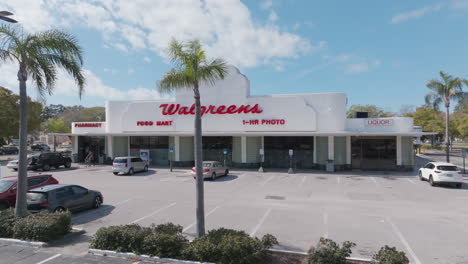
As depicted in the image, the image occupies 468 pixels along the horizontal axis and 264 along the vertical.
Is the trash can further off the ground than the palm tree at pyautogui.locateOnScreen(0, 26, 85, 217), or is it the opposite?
the palm tree at pyautogui.locateOnScreen(0, 26, 85, 217)


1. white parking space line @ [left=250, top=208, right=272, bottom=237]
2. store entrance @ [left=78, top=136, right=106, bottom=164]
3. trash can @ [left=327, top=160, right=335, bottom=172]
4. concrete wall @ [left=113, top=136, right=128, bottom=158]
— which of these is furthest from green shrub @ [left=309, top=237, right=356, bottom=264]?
store entrance @ [left=78, top=136, right=106, bottom=164]

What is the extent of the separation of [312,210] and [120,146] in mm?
25399

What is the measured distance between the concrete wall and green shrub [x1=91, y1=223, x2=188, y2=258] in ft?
83.6

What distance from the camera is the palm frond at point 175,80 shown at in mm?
8719

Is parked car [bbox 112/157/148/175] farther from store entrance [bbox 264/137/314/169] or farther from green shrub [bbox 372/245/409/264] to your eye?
green shrub [bbox 372/245/409/264]

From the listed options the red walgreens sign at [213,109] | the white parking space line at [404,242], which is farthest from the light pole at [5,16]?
the red walgreens sign at [213,109]

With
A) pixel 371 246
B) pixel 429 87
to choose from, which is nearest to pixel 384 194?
pixel 371 246

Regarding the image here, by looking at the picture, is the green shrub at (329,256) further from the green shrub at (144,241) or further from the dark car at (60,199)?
the dark car at (60,199)

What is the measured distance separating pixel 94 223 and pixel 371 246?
9.65 meters

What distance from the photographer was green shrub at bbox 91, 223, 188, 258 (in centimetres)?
755

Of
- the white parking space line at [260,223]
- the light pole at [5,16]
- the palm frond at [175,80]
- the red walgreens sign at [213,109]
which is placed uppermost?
the light pole at [5,16]

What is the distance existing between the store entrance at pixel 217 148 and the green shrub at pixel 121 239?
21406 mm

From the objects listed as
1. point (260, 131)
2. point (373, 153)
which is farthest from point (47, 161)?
point (373, 153)

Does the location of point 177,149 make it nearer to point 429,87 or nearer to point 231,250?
point 231,250
